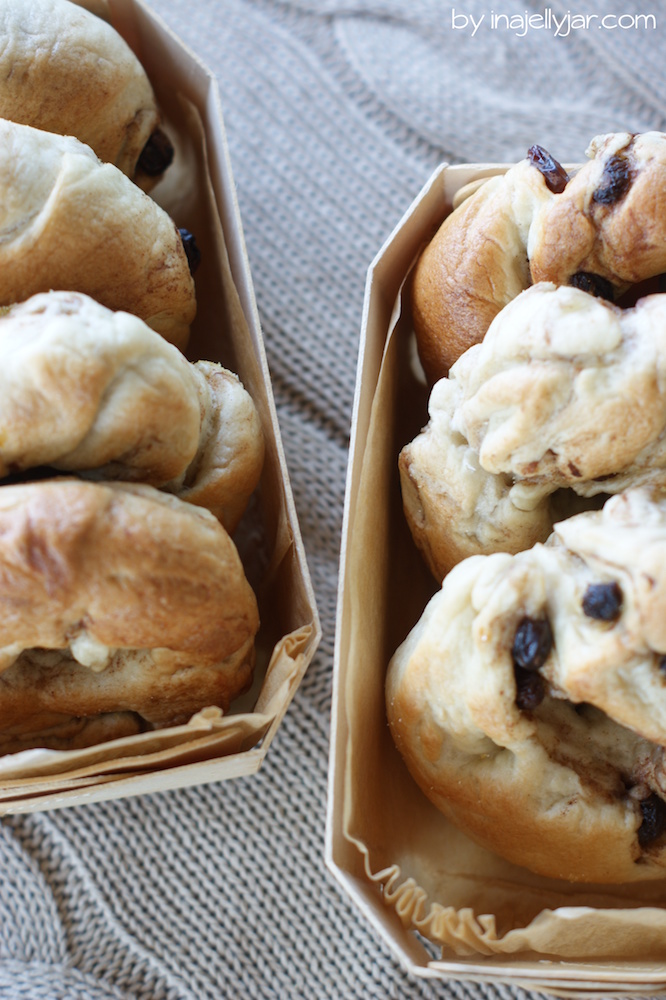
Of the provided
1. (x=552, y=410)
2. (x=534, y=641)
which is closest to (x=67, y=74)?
(x=552, y=410)

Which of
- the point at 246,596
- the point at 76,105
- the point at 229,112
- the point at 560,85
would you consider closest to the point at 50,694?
the point at 246,596

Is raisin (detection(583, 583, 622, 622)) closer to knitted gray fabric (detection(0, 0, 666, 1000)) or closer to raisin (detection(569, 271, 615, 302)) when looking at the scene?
raisin (detection(569, 271, 615, 302))

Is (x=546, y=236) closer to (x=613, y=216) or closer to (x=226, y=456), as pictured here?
(x=613, y=216)

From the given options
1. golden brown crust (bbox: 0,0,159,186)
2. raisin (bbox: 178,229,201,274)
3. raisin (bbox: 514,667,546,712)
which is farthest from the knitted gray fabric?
raisin (bbox: 514,667,546,712)

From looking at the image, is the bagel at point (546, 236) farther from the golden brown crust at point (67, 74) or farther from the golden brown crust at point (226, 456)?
the golden brown crust at point (67, 74)

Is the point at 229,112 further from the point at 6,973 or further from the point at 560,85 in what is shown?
the point at 6,973

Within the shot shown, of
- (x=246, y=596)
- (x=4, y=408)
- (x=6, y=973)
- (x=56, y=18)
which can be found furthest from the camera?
(x=6, y=973)
